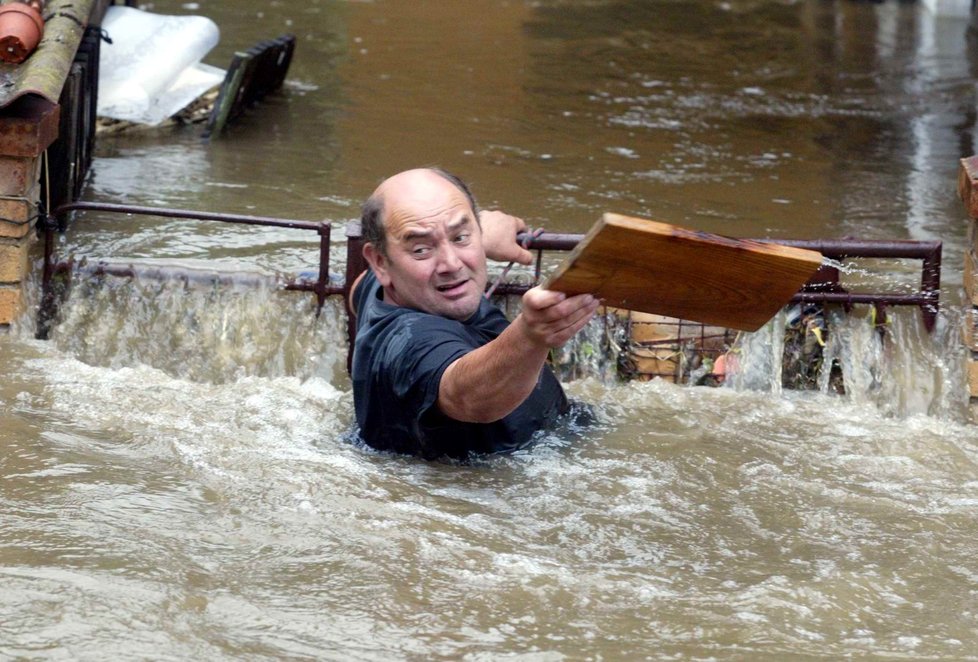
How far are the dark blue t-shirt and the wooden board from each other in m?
0.63

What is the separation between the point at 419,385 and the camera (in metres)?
3.85

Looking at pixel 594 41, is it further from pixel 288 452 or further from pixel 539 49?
pixel 288 452

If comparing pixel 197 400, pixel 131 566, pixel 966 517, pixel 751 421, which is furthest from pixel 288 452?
pixel 966 517

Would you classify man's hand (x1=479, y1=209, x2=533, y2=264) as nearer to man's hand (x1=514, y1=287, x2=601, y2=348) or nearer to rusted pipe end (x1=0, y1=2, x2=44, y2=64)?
man's hand (x1=514, y1=287, x2=601, y2=348)

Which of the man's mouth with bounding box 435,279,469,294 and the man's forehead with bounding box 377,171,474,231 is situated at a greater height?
the man's forehead with bounding box 377,171,474,231

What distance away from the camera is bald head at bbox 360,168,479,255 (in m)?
4.12

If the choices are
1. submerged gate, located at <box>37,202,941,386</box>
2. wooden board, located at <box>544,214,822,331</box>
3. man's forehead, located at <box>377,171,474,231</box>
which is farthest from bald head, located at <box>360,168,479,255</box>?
submerged gate, located at <box>37,202,941,386</box>

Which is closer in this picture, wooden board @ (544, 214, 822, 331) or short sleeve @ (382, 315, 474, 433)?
wooden board @ (544, 214, 822, 331)

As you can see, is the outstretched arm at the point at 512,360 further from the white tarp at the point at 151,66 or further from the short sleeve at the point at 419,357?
the white tarp at the point at 151,66

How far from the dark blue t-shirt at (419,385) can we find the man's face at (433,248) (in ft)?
0.21

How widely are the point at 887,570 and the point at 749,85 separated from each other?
707cm

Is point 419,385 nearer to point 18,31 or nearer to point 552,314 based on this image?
point 552,314

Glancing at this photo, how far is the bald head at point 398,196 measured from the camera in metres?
4.12

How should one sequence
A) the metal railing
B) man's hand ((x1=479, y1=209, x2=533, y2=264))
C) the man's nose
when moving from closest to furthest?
1. the man's nose
2. man's hand ((x1=479, y1=209, x2=533, y2=264))
3. the metal railing
